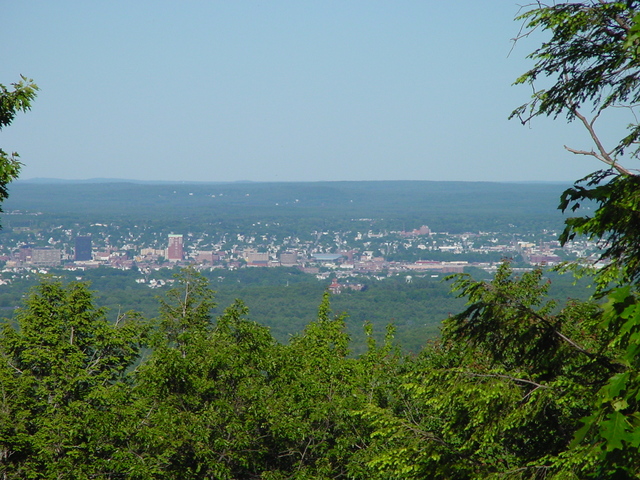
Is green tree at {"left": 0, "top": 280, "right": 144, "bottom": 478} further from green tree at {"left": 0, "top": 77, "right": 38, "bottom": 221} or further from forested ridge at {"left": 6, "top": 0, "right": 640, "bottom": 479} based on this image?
green tree at {"left": 0, "top": 77, "right": 38, "bottom": 221}

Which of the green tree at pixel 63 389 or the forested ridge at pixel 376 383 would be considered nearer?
the forested ridge at pixel 376 383

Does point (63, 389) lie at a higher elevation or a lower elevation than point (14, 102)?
lower

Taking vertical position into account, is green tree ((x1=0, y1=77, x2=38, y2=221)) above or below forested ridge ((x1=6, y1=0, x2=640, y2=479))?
above

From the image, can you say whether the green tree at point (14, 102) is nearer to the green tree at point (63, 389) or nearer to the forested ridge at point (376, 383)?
the forested ridge at point (376, 383)

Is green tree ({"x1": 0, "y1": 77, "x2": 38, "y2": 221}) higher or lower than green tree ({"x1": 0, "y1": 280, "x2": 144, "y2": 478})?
below

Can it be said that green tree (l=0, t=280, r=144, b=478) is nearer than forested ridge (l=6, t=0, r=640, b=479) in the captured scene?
No

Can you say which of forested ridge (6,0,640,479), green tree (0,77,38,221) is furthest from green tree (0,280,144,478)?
green tree (0,77,38,221)

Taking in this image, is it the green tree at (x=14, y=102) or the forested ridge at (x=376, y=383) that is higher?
the green tree at (x=14, y=102)

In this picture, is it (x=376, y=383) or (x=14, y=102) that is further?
(x=376, y=383)

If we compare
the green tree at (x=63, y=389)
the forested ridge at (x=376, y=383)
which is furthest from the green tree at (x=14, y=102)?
the green tree at (x=63, y=389)
